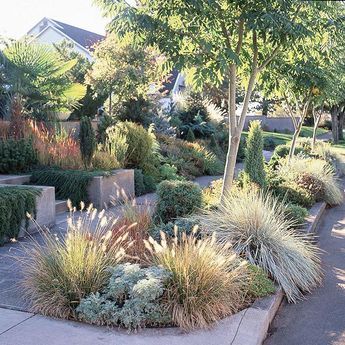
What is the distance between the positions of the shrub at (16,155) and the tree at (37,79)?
114 inches

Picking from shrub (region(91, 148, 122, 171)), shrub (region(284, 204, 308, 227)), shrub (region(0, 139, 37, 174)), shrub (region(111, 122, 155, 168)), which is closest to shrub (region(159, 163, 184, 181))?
shrub (region(111, 122, 155, 168))

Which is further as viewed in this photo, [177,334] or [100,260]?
[100,260]

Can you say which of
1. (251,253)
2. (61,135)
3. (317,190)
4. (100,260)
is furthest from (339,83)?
(100,260)

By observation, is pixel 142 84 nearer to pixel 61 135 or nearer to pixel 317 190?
pixel 61 135

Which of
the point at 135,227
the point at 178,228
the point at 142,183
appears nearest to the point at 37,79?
the point at 142,183

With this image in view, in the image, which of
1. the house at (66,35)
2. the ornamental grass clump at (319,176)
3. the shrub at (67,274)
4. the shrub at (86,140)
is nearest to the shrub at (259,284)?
the shrub at (67,274)

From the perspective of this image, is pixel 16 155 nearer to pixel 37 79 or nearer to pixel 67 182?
pixel 67 182

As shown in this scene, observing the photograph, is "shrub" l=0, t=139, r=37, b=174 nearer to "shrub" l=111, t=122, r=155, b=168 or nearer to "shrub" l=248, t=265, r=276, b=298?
"shrub" l=111, t=122, r=155, b=168

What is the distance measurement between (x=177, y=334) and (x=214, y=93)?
1236 inches

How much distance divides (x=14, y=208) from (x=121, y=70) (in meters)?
10.2

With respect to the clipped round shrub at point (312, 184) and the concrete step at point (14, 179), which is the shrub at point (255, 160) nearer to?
the clipped round shrub at point (312, 184)

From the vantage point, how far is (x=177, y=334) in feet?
12.9

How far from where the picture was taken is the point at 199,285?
4.27 metres

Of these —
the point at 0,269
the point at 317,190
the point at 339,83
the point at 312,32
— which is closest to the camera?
the point at 0,269
